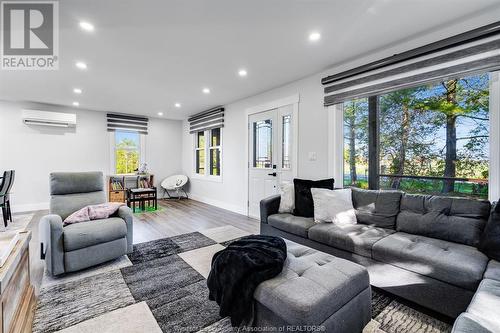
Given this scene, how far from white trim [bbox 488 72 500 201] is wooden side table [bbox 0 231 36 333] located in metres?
3.60

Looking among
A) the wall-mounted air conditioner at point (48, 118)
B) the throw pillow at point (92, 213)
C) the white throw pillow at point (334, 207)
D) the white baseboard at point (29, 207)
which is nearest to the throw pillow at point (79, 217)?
the throw pillow at point (92, 213)

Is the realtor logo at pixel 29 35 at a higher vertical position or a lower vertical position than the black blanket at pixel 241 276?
higher

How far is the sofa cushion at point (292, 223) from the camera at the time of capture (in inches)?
104

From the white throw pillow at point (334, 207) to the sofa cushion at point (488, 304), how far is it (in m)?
1.26

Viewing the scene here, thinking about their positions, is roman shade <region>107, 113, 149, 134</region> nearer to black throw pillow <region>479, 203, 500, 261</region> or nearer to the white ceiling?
the white ceiling

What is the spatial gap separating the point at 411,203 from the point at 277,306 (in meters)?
1.91

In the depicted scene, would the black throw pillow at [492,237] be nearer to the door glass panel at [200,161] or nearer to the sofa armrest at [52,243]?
the sofa armrest at [52,243]

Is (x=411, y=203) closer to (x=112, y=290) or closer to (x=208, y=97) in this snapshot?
(x=112, y=290)

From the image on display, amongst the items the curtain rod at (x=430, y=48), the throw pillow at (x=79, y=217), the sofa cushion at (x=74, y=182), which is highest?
the curtain rod at (x=430, y=48)

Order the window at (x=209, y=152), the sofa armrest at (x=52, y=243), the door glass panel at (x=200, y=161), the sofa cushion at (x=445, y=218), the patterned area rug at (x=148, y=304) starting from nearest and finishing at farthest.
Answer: the patterned area rug at (x=148, y=304)
the sofa cushion at (x=445, y=218)
the sofa armrest at (x=52, y=243)
the window at (x=209, y=152)
the door glass panel at (x=200, y=161)

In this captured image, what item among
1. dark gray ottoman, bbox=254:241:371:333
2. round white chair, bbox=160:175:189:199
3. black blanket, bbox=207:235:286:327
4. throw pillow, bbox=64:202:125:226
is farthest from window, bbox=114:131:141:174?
dark gray ottoman, bbox=254:241:371:333

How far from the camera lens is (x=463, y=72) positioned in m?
2.21

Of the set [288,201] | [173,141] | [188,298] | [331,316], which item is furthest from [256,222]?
[173,141]

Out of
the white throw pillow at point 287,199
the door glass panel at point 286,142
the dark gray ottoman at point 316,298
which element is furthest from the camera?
the door glass panel at point 286,142
